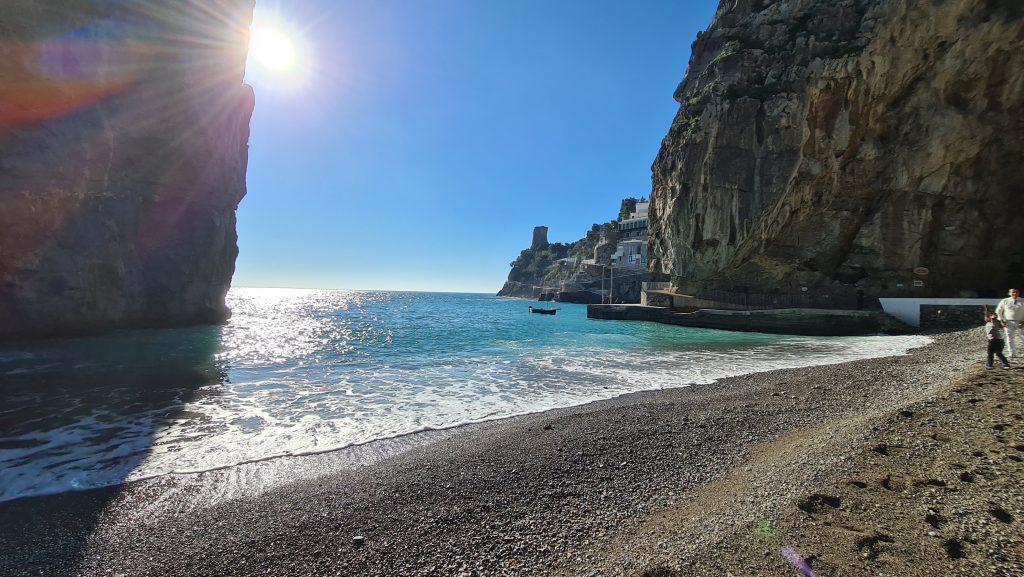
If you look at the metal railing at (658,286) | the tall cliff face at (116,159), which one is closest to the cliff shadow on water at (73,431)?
the tall cliff face at (116,159)

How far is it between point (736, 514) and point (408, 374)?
10.9 m

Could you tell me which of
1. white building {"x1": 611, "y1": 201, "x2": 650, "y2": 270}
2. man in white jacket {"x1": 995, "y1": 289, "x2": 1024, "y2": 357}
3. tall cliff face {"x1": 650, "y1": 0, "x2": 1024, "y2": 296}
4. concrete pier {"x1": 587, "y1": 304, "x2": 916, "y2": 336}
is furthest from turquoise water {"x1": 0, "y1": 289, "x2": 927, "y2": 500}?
white building {"x1": 611, "y1": 201, "x2": 650, "y2": 270}

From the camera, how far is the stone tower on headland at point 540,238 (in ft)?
539

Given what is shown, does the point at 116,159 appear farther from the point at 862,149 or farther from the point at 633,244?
the point at 633,244

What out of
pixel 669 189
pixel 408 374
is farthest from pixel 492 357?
pixel 669 189

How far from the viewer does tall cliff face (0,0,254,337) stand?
62.8ft

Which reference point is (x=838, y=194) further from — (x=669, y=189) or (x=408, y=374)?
(x=408, y=374)

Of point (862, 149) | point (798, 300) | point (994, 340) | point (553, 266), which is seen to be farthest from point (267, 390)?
point (553, 266)

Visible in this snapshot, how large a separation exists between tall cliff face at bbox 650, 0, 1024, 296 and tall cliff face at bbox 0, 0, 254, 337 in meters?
43.9

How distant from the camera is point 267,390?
1080 centimetres

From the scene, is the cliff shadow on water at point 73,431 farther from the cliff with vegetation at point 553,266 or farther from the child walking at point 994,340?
the cliff with vegetation at point 553,266

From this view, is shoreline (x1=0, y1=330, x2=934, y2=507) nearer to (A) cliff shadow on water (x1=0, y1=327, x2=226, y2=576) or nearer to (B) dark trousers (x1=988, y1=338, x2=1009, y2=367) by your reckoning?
(A) cliff shadow on water (x1=0, y1=327, x2=226, y2=576)

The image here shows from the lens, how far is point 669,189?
46812 millimetres

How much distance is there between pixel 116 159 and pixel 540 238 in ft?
482
